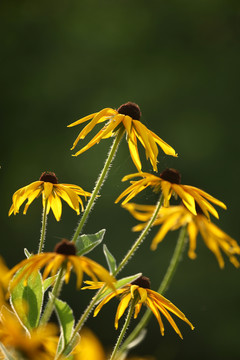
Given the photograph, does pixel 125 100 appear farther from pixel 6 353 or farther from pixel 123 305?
pixel 6 353

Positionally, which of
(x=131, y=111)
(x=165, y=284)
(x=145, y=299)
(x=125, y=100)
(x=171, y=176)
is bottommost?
(x=125, y=100)

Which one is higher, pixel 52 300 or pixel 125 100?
pixel 52 300

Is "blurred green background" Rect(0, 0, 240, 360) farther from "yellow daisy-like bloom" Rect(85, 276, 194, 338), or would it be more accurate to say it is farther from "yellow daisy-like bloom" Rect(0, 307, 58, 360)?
"yellow daisy-like bloom" Rect(0, 307, 58, 360)

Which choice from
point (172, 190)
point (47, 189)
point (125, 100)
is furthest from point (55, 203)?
point (125, 100)

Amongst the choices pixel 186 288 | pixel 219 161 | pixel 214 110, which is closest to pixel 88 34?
pixel 214 110

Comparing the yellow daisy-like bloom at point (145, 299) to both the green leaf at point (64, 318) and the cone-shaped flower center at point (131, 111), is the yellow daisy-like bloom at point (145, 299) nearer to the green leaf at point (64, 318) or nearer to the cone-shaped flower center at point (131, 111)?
the green leaf at point (64, 318)
